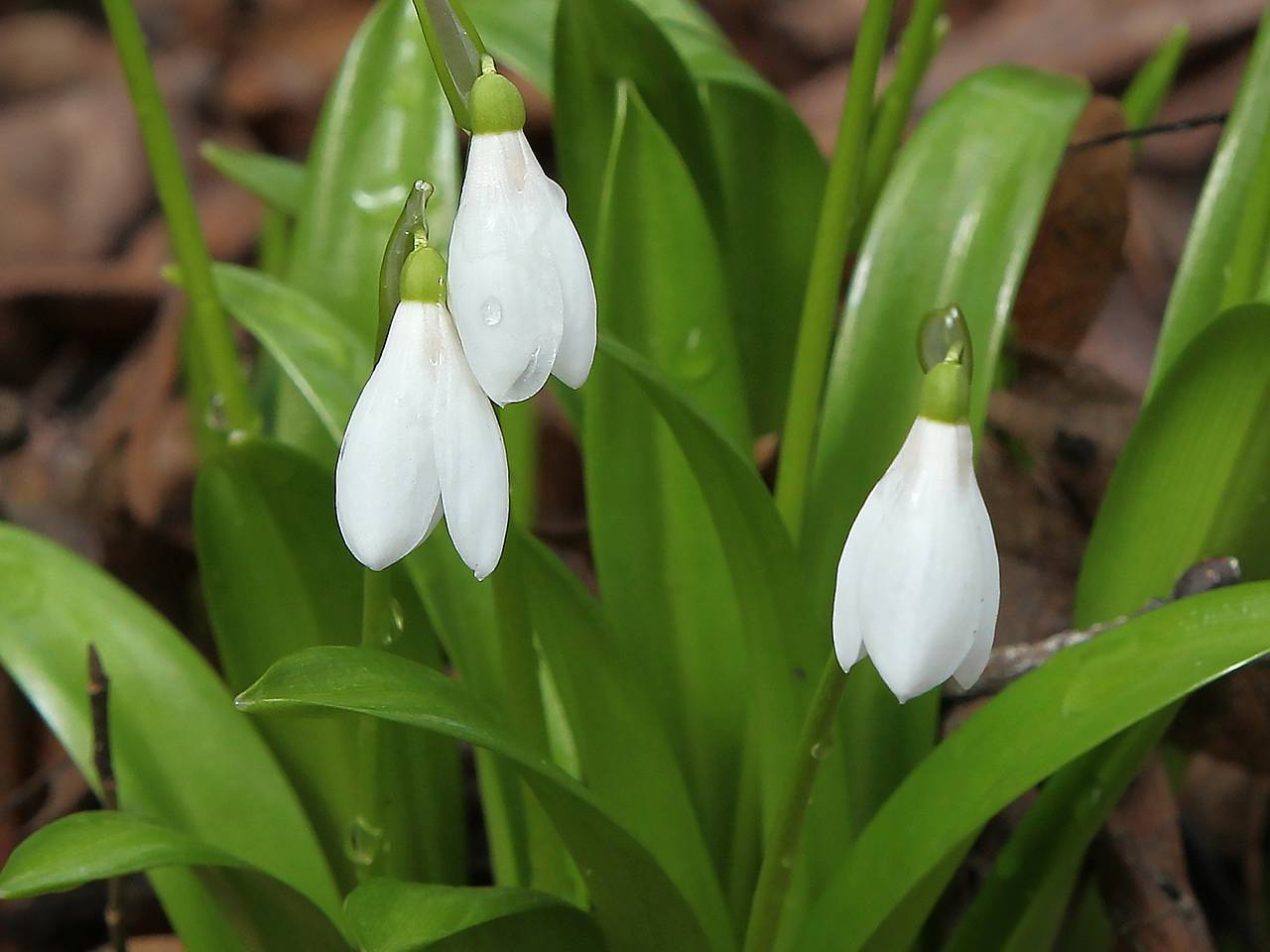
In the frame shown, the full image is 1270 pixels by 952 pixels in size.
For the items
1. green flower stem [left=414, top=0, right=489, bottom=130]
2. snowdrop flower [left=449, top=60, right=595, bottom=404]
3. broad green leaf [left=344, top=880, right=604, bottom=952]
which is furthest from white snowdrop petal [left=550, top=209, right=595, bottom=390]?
broad green leaf [left=344, top=880, right=604, bottom=952]

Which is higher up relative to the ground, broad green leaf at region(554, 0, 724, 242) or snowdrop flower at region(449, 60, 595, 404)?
broad green leaf at region(554, 0, 724, 242)

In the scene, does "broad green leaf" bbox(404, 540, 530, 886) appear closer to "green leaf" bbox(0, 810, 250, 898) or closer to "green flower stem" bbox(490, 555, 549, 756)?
"green flower stem" bbox(490, 555, 549, 756)

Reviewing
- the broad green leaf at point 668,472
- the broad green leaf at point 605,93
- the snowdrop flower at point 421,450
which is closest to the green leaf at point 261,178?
the broad green leaf at point 605,93

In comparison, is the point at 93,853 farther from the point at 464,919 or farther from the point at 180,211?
the point at 180,211

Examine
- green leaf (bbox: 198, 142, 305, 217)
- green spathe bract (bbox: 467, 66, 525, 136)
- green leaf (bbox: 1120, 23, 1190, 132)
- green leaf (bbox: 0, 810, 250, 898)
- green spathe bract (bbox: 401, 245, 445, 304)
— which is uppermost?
green leaf (bbox: 1120, 23, 1190, 132)

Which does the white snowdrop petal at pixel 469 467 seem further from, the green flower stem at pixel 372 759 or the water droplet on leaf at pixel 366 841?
the water droplet on leaf at pixel 366 841

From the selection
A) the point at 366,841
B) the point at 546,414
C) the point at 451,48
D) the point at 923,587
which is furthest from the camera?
the point at 546,414

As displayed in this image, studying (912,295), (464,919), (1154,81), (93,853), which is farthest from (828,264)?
(1154,81)
